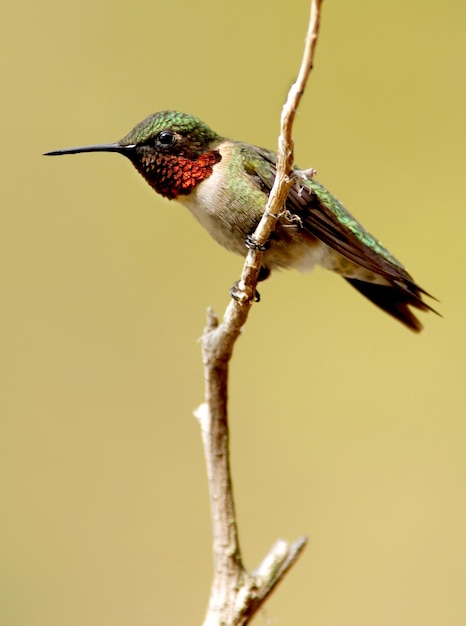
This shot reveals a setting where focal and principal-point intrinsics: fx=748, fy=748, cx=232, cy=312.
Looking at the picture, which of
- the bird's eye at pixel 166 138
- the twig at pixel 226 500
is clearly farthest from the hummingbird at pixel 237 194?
the twig at pixel 226 500

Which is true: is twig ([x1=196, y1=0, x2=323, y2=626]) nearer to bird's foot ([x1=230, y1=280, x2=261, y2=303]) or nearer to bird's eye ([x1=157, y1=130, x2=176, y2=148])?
bird's foot ([x1=230, y1=280, x2=261, y2=303])

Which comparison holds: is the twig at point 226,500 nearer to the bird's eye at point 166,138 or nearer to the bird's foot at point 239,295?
the bird's foot at point 239,295

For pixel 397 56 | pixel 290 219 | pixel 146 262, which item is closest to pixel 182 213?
pixel 146 262

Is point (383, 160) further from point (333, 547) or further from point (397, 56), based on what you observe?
point (333, 547)

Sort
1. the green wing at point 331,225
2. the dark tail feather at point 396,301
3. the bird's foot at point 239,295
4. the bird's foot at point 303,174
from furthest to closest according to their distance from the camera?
1. the dark tail feather at point 396,301
2. the green wing at point 331,225
3. the bird's foot at point 239,295
4. the bird's foot at point 303,174

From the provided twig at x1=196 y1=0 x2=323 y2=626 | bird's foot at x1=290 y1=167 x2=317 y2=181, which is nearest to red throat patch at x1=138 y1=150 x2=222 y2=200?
twig at x1=196 y1=0 x2=323 y2=626

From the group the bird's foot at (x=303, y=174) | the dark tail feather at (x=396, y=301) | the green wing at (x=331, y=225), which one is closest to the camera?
the bird's foot at (x=303, y=174)

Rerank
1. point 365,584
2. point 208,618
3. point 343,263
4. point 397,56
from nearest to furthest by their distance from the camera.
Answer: point 208,618 → point 343,263 → point 365,584 → point 397,56

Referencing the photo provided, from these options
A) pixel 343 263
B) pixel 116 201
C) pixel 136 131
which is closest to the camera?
pixel 136 131
